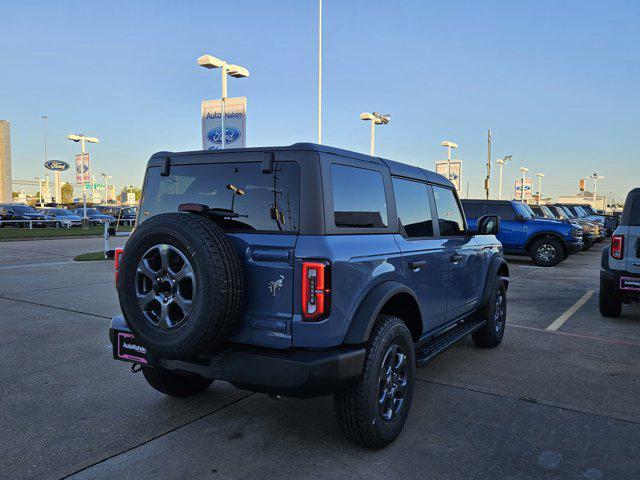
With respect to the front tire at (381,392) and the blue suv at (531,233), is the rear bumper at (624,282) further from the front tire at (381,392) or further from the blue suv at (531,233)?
the blue suv at (531,233)

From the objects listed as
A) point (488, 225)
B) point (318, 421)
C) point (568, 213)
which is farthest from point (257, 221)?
point (568, 213)

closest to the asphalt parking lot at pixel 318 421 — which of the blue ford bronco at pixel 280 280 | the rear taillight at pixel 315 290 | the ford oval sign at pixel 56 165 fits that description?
the blue ford bronco at pixel 280 280

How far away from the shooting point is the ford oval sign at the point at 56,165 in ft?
133

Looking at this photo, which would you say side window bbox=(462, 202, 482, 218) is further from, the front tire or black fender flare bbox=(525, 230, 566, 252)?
the front tire

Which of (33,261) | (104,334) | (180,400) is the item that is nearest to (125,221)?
(33,261)

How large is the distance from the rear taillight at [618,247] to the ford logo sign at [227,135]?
34.3ft

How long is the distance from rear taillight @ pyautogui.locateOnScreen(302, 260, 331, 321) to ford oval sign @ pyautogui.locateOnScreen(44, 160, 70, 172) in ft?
143

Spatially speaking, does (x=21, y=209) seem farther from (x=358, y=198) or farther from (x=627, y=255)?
(x=358, y=198)

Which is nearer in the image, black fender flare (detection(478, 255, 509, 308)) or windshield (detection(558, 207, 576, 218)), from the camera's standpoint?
black fender flare (detection(478, 255, 509, 308))

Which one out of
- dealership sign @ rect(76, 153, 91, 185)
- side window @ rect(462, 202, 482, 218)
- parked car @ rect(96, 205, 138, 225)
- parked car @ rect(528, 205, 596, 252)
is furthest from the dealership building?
side window @ rect(462, 202, 482, 218)

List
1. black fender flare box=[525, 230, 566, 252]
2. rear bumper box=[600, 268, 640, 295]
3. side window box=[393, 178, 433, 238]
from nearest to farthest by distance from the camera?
side window box=[393, 178, 433, 238] → rear bumper box=[600, 268, 640, 295] → black fender flare box=[525, 230, 566, 252]

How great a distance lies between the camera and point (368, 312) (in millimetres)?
3051

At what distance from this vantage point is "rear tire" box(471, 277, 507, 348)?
5.41 metres

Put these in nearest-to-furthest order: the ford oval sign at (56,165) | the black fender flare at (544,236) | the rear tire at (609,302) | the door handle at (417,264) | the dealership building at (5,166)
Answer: the door handle at (417,264) → the rear tire at (609,302) → the black fender flare at (544,236) → the ford oval sign at (56,165) → the dealership building at (5,166)
